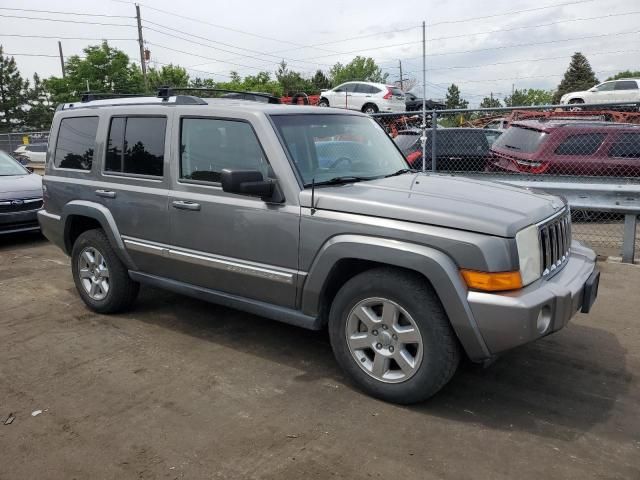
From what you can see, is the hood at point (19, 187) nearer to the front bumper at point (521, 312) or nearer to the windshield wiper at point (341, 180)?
the windshield wiper at point (341, 180)

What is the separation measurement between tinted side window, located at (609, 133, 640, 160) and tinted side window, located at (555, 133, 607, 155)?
0.86 ft

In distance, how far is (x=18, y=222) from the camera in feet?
26.8

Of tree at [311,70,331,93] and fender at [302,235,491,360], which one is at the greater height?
tree at [311,70,331,93]

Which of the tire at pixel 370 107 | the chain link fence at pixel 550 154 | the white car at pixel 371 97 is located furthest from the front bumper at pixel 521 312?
the tire at pixel 370 107

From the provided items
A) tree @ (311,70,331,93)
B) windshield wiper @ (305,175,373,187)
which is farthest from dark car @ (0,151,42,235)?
tree @ (311,70,331,93)

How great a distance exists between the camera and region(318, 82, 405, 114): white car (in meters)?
19.6

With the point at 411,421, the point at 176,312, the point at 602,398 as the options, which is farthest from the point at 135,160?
the point at 602,398

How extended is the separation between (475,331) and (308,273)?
113 centimetres

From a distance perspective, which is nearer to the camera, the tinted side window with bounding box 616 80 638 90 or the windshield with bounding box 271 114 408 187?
the windshield with bounding box 271 114 408 187

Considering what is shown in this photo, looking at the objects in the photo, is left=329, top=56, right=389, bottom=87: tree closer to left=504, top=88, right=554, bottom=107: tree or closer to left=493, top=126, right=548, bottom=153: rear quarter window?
left=504, top=88, right=554, bottom=107: tree

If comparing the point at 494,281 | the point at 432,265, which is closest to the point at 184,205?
the point at 432,265

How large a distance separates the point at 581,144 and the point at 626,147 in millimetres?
706

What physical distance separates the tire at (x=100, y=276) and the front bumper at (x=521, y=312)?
10.5ft

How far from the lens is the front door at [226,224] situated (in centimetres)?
370
